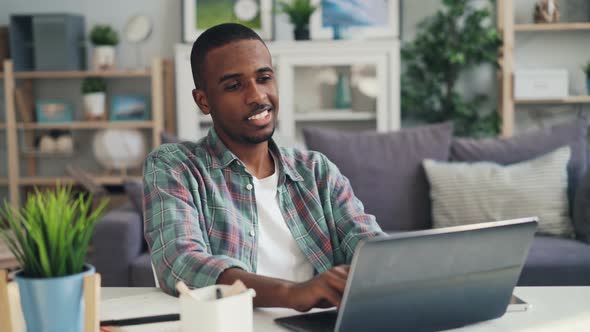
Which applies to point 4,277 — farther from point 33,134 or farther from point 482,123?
point 33,134

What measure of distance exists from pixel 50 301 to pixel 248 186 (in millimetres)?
626

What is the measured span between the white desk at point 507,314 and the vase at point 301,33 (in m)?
2.90

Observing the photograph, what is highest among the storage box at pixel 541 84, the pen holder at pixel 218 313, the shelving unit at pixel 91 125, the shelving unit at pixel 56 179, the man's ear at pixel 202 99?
the storage box at pixel 541 84

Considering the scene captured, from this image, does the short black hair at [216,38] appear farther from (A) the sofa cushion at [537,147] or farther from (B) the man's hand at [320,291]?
(A) the sofa cushion at [537,147]

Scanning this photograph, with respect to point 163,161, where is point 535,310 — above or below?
below

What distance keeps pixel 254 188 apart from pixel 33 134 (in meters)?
3.44

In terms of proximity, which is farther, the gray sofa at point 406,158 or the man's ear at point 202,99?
the gray sofa at point 406,158

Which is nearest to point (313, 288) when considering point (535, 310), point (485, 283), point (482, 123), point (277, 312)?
point (277, 312)

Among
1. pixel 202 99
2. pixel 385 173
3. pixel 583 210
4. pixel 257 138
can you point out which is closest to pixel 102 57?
pixel 385 173

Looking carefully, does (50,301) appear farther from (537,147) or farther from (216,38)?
(537,147)

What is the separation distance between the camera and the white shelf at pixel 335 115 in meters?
3.95

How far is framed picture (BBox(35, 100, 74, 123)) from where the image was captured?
169 inches

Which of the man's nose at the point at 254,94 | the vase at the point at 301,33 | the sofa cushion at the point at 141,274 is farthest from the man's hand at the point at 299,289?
the vase at the point at 301,33

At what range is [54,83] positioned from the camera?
451 centimetres
